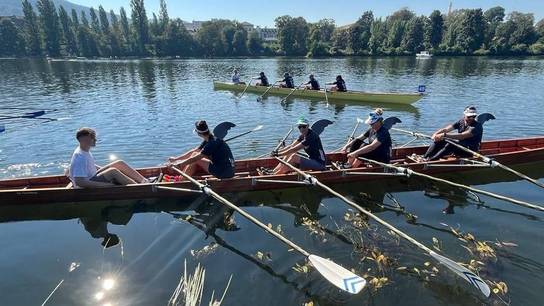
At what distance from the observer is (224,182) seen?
1029 cm

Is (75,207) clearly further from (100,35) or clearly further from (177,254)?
(100,35)

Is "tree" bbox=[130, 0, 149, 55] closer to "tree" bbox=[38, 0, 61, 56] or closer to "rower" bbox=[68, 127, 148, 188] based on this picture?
"tree" bbox=[38, 0, 61, 56]

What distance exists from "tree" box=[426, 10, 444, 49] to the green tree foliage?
3635 centimetres

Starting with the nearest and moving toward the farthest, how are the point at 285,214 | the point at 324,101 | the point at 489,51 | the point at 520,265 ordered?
the point at 520,265, the point at 285,214, the point at 324,101, the point at 489,51

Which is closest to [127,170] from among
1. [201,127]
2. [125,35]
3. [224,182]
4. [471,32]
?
[201,127]

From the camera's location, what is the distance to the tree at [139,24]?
119 m

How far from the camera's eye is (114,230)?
930 centimetres

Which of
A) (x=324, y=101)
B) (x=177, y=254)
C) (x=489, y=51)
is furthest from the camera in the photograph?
(x=489, y=51)

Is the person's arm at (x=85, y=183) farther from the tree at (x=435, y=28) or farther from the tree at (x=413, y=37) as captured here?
the tree at (x=435, y=28)

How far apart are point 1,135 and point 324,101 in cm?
2054

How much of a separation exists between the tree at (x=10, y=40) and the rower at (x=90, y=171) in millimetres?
130271

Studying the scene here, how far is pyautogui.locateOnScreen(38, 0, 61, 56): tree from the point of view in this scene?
114 m

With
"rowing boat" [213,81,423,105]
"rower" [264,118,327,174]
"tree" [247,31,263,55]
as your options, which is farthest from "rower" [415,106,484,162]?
"tree" [247,31,263,55]

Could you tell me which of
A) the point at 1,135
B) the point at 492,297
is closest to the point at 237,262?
the point at 492,297
